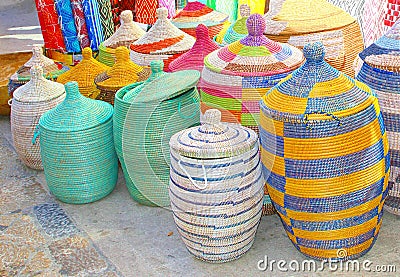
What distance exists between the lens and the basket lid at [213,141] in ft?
8.05

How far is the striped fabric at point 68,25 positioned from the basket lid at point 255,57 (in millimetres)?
2027

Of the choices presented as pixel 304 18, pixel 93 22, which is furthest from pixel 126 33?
pixel 304 18

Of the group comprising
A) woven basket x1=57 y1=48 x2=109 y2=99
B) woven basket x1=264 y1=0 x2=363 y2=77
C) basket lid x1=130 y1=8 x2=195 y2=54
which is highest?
woven basket x1=264 y1=0 x2=363 y2=77

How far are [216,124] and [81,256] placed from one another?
3.11 ft

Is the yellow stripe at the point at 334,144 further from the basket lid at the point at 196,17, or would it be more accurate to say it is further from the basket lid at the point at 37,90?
the basket lid at the point at 196,17

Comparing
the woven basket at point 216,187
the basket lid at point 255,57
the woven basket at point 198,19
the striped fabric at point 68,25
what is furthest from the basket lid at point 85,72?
the woven basket at point 216,187

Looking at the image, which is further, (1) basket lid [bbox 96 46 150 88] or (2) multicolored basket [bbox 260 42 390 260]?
(1) basket lid [bbox 96 46 150 88]

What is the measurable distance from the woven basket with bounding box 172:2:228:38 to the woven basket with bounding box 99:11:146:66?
333mm

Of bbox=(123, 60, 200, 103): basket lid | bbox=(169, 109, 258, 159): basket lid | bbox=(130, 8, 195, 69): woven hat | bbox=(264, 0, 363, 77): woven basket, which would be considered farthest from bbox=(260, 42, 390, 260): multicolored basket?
bbox=(130, 8, 195, 69): woven hat

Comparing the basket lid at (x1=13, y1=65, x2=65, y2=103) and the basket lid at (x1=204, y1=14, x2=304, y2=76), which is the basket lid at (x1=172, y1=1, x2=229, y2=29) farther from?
the basket lid at (x1=204, y1=14, x2=304, y2=76)

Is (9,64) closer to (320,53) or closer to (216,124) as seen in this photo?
(216,124)

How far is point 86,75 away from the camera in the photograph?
12.5ft

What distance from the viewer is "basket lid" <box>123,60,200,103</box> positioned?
2.89m

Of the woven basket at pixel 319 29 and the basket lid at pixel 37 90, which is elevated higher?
the woven basket at pixel 319 29
